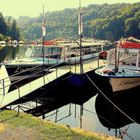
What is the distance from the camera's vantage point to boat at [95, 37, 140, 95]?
27.2 m

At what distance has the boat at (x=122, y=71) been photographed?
1070 inches

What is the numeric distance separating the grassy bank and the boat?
10597 millimetres

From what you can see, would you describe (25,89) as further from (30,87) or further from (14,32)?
(14,32)

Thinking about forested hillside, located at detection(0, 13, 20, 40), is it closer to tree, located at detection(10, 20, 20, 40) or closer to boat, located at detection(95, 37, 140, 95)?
tree, located at detection(10, 20, 20, 40)

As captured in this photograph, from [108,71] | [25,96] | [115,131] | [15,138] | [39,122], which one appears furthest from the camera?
[108,71]

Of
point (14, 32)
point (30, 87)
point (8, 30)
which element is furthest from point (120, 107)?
point (14, 32)

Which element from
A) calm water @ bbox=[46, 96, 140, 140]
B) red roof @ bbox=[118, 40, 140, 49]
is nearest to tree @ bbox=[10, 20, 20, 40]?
red roof @ bbox=[118, 40, 140, 49]

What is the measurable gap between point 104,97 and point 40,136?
12794 mm

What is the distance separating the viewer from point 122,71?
28.1 m

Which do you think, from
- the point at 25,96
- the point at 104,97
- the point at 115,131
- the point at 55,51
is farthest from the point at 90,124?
the point at 55,51

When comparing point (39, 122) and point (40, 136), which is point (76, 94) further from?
point (40, 136)

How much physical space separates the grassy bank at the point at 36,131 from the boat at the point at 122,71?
34.8 ft

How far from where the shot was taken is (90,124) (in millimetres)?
21797

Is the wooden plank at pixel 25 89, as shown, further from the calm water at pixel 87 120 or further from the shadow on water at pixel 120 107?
the shadow on water at pixel 120 107
